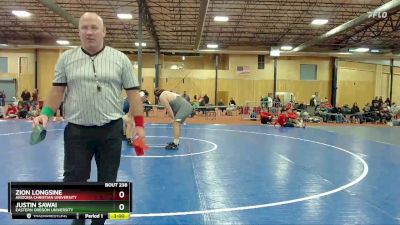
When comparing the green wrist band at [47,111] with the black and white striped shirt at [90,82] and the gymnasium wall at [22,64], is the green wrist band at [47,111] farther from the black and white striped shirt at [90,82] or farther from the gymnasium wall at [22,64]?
the gymnasium wall at [22,64]

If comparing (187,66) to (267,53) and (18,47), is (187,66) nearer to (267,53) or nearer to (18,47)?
(267,53)

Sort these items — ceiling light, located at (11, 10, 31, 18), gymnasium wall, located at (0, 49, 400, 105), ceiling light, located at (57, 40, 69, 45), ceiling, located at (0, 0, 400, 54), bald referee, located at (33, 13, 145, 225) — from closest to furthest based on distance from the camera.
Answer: bald referee, located at (33, 13, 145, 225)
ceiling, located at (0, 0, 400, 54)
ceiling light, located at (11, 10, 31, 18)
ceiling light, located at (57, 40, 69, 45)
gymnasium wall, located at (0, 49, 400, 105)

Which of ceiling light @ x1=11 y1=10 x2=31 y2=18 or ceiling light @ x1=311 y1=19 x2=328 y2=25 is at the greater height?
ceiling light @ x1=311 y1=19 x2=328 y2=25

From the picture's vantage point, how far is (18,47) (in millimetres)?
32625

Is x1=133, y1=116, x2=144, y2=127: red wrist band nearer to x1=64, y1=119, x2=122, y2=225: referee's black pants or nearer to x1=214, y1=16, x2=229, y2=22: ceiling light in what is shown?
x1=64, y1=119, x2=122, y2=225: referee's black pants

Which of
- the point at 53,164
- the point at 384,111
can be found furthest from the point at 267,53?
the point at 53,164

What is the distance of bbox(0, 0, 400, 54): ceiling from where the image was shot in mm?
20922
